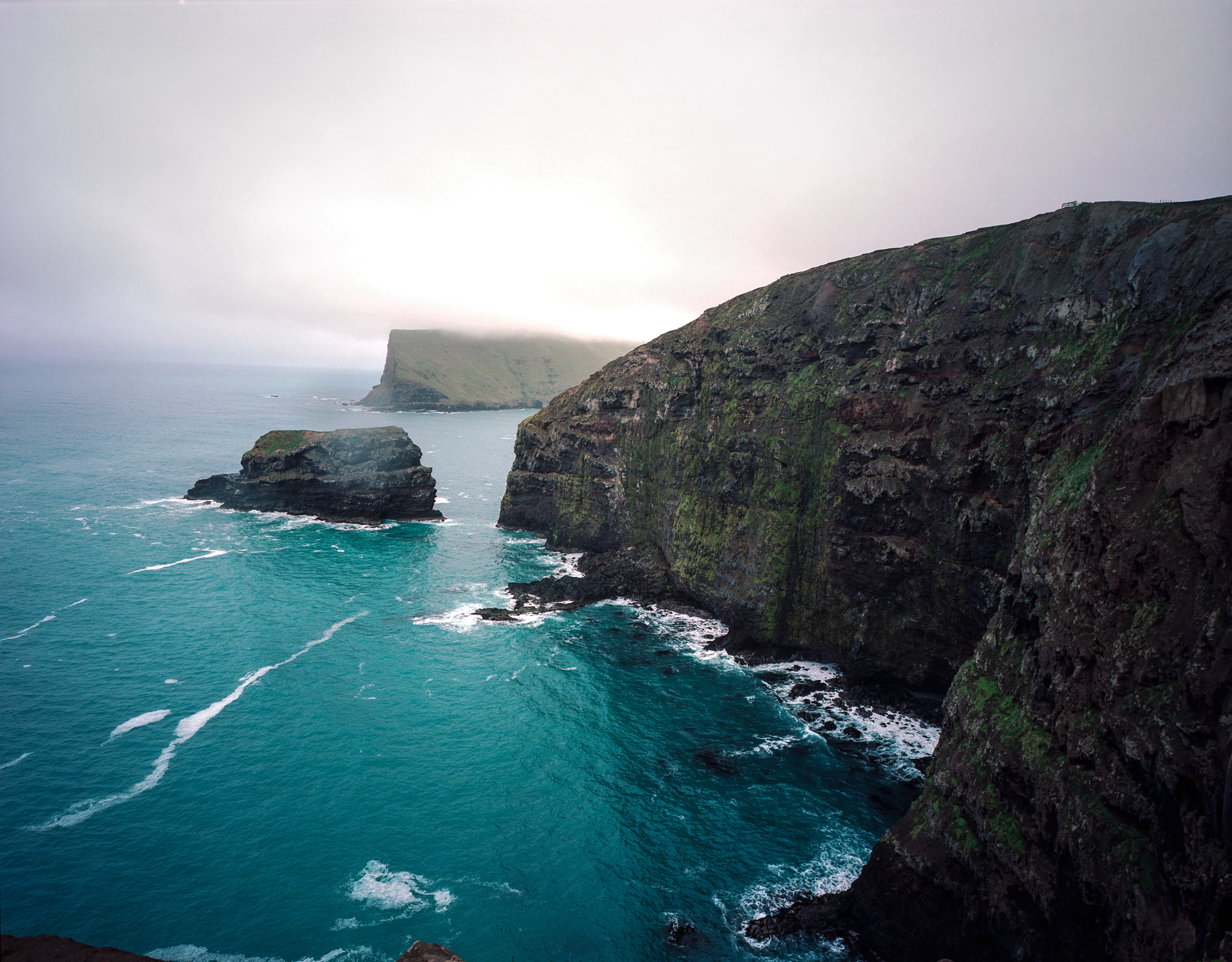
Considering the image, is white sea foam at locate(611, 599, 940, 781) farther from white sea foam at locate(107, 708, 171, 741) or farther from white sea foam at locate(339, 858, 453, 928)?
white sea foam at locate(107, 708, 171, 741)

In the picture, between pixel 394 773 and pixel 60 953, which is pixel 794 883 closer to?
pixel 394 773

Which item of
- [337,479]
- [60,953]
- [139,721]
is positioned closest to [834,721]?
[60,953]

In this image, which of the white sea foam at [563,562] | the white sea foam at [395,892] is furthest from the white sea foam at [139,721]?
the white sea foam at [563,562]

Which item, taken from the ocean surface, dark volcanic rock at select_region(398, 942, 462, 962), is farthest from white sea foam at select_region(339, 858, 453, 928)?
dark volcanic rock at select_region(398, 942, 462, 962)

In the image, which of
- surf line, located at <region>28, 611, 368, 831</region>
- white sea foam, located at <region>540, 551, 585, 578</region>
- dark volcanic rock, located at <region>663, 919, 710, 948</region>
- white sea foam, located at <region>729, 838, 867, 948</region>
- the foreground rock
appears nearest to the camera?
dark volcanic rock, located at <region>663, 919, 710, 948</region>

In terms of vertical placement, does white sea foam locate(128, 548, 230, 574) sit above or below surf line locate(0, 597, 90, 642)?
above

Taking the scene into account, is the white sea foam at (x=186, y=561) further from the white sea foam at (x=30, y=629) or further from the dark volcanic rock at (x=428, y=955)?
the dark volcanic rock at (x=428, y=955)
